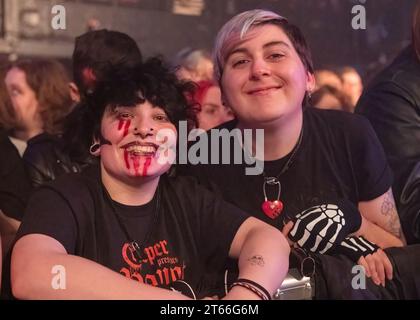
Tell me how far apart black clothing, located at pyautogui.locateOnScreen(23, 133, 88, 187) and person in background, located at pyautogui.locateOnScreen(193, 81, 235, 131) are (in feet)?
1.20

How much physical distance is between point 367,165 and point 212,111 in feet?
1.48

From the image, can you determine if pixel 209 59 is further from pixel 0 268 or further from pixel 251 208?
pixel 0 268

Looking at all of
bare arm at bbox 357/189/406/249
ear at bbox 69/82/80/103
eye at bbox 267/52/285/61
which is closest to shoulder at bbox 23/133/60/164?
ear at bbox 69/82/80/103

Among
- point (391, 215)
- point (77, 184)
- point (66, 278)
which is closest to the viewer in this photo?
point (66, 278)

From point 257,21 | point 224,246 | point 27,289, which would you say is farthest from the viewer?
point 257,21

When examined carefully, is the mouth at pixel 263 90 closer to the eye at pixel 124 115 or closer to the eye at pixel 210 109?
the eye at pixel 210 109

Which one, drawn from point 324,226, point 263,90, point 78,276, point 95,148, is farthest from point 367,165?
point 78,276

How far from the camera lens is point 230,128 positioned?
1.68m

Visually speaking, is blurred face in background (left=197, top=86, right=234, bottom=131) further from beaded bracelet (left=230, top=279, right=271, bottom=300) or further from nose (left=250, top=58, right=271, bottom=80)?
beaded bracelet (left=230, top=279, right=271, bottom=300)

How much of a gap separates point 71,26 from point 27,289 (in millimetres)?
714

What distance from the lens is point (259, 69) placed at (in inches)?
62.4

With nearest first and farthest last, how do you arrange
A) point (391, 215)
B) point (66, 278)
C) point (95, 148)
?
point (66, 278), point (95, 148), point (391, 215)

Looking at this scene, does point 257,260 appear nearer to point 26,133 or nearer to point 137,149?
point 137,149

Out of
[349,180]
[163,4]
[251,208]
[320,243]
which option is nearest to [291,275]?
[320,243]
